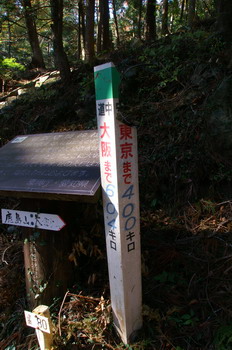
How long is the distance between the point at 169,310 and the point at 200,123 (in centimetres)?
259

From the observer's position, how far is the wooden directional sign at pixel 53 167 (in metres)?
1.91

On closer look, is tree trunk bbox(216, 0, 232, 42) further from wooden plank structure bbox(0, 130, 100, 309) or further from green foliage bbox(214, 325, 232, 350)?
green foliage bbox(214, 325, 232, 350)

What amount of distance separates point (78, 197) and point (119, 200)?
1.00 ft

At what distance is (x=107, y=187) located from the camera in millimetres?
1854

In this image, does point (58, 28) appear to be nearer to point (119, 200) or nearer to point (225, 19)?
point (225, 19)

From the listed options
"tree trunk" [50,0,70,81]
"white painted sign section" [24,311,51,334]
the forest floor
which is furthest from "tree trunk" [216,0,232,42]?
"white painted sign section" [24,311,51,334]

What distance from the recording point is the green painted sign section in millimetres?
1637

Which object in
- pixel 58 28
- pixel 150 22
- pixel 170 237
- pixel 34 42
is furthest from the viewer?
pixel 34 42

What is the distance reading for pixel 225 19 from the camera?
4031mm

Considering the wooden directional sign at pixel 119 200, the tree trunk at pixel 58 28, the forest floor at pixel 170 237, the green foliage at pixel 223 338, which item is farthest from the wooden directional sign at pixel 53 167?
the tree trunk at pixel 58 28

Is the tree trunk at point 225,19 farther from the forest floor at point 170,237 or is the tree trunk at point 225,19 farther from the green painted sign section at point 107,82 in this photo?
the green painted sign section at point 107,82

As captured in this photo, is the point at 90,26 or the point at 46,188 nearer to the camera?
the point at 46,188

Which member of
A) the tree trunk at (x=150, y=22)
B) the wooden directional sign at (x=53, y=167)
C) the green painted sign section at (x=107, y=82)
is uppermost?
the tree trunk at (x=150, y=22)

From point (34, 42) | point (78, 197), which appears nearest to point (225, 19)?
point (78, 197)
